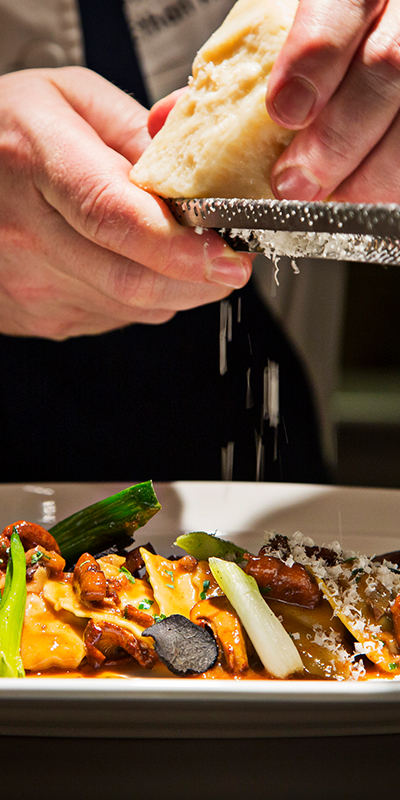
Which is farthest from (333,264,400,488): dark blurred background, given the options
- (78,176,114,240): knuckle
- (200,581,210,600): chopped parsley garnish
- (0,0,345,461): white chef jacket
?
(78,176,114,240): knuckle

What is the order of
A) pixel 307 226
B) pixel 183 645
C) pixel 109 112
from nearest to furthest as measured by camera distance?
pixel 307 226
pixel 183 645
pixel 109 112

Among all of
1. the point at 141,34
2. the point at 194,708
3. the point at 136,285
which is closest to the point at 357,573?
the point at 194,708

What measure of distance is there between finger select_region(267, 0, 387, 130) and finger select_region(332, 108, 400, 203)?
198 mm

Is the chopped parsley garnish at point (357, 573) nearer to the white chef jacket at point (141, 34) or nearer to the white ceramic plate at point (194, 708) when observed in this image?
the white ceramic plate at point (194, 708)

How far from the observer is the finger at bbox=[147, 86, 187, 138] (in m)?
2.17

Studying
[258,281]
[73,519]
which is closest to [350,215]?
[73,519]

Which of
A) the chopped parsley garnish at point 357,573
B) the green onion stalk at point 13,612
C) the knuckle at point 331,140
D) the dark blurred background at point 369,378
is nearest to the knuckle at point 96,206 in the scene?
the knuckle at point 331,140

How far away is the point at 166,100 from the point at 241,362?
157cm

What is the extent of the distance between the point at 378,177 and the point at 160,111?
3.15 ft

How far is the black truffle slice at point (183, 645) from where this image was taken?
167 centimetres

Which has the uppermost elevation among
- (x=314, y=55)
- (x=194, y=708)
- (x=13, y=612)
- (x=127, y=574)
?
(x=314, y=55)

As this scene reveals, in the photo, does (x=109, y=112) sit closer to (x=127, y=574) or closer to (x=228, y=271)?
(x=228, y=271)

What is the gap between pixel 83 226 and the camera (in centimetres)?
190

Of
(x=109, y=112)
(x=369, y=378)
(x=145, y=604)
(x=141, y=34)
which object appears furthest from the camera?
(x=369, y=378)
